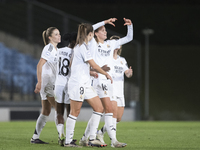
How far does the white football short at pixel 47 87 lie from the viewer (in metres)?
7.18

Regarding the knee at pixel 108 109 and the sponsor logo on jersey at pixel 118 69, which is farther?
the sponsor logo on jersey at pixel 118 69

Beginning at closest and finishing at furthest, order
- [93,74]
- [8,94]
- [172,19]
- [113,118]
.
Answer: [93,74] → [113,118] → [8,94] → [172,19]

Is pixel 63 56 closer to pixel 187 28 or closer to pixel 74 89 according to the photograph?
pixel 74 89

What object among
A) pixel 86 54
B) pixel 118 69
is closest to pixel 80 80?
pixel 86 54

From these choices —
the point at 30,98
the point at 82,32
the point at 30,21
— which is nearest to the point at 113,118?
the point at 82,32

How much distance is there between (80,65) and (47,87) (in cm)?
113

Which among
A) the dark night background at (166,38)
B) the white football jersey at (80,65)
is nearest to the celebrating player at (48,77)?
the white football jersey at (80,65)

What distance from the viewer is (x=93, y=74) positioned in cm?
674

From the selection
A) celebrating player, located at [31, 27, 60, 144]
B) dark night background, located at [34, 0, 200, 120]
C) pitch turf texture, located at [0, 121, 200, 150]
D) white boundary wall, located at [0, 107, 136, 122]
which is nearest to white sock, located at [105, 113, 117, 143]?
pitch turf texture, located at [0, 121, 200, 150]

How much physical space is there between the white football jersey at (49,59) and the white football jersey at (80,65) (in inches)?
30.6

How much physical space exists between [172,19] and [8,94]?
16894 mm

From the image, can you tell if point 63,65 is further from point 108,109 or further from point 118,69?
point 118,69

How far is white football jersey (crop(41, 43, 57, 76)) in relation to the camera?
6965mm

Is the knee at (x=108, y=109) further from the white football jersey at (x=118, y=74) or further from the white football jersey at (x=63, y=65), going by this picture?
the white football jersey at (x=118, y=74)
